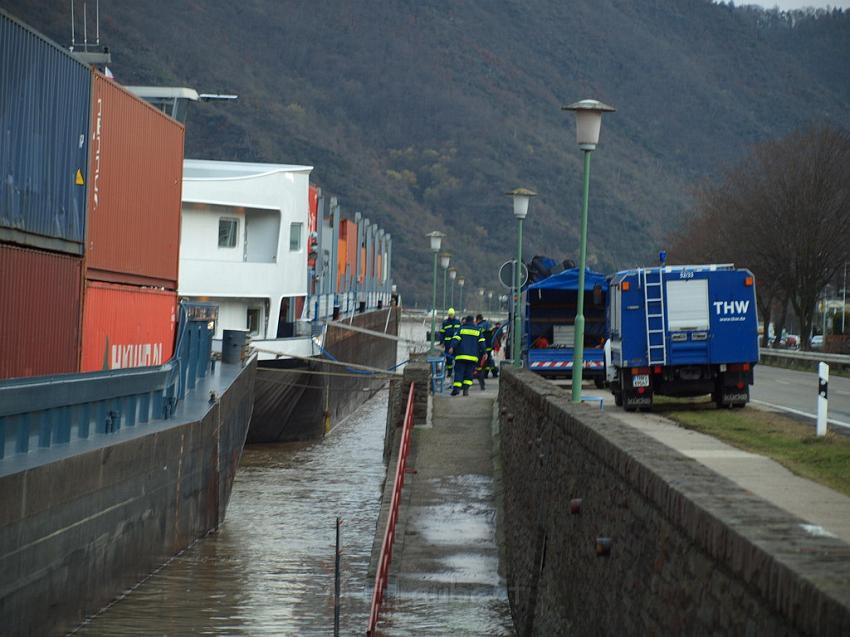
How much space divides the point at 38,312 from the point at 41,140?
1.84m

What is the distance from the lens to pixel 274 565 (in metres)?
17.7

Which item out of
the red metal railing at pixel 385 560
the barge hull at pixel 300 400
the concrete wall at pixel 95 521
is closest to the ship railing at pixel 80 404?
the concrete wall at pixel 95 521

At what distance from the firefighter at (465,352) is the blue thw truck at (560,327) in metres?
3.20

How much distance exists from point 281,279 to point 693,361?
14069 mm

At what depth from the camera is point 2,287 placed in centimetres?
1314

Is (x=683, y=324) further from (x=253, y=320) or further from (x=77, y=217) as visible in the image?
(x=253, y=320)

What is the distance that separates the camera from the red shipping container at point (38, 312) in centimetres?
1336

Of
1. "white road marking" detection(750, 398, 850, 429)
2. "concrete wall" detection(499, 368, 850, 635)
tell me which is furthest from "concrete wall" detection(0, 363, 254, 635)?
"white road marking" detection(750, 398, 850, 429)

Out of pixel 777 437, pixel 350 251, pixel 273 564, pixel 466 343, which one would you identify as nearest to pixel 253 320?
pixel 466 343

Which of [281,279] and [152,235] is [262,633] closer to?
[152,235]

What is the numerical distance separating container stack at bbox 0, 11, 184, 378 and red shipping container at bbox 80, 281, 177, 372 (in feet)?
0.07

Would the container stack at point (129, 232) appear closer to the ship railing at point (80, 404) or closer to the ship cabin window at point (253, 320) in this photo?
the ship railing at point (80, 404)

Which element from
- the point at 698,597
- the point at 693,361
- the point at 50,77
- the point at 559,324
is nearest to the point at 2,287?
Result: the point at 50,77

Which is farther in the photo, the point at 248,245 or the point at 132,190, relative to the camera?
the point at 248,245
